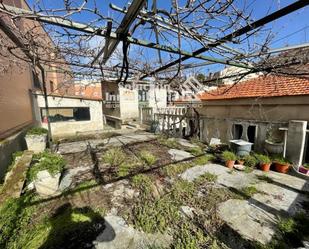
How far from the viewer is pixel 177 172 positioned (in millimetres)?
4020

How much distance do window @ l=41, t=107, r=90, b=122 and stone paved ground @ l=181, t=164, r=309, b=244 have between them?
905 cm

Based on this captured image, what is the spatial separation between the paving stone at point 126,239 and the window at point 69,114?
9.63 meters

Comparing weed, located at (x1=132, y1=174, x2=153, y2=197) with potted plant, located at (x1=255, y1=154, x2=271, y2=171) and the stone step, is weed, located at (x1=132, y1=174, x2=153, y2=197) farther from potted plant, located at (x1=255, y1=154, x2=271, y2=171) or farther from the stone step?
potted plant, located at (x1=255, y1=154, x2=271, y2=171)

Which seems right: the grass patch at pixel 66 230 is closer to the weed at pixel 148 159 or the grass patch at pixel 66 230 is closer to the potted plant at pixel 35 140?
the weed at pixel 148 159

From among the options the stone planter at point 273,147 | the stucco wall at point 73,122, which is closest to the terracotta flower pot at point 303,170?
the stone planter at point 273,147

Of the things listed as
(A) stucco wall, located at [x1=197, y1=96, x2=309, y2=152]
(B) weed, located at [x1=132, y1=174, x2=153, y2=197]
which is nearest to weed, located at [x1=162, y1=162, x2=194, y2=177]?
(B) weed, located at [x1=132, y1=174, x2=153, y2=197]

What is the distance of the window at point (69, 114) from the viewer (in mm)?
10125

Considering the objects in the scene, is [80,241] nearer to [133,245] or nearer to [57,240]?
[57,240]

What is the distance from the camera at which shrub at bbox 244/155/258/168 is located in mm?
4398

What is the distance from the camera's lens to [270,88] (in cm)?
683

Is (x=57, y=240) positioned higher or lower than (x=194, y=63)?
lower

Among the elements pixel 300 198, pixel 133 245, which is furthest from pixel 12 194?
pixel 300 198

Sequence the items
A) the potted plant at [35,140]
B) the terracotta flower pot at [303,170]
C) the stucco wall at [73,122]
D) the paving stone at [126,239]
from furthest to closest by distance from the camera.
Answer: the stucco wall at [73,122], the potted plant at [35,140], the terracotta flower pot at [303,170], the paving stone at [126,239]

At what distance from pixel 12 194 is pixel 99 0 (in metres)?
3.51
